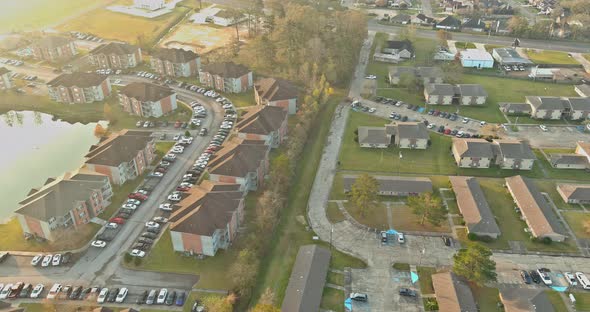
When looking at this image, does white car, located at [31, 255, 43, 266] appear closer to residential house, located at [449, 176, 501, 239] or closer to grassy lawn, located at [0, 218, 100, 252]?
grassy lawn, located at [0, 218, 100, 252]

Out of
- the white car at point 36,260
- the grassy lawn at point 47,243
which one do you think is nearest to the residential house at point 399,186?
the grassy lawn at point 47,243

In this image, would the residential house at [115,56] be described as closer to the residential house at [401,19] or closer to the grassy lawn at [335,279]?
the residential house at [401,19]

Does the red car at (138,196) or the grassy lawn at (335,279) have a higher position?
the red car at (138,196)

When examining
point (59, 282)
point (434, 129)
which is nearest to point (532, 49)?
point (434, 129)

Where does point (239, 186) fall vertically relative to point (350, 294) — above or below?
above

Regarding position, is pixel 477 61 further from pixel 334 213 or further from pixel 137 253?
pixel 137 253

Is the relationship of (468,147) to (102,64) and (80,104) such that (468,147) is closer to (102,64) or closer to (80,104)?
(80,104)
